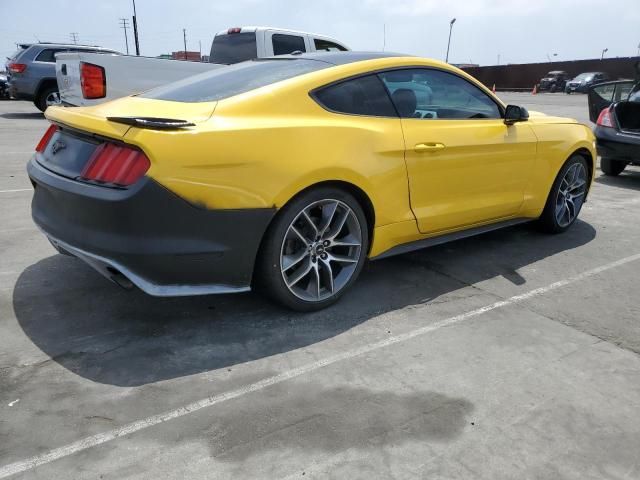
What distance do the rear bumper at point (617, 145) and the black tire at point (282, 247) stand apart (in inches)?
226

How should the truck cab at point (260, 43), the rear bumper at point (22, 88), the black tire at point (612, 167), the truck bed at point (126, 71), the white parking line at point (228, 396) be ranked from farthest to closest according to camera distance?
the rear bumper at point (22, 88), the truck cab at point (260, 43), the black tire at point (612, 167), the truck bed at point (126, 71), the white parking line at point (228, 396)

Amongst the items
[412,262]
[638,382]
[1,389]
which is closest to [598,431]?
[638,382]

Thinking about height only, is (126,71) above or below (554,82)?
above

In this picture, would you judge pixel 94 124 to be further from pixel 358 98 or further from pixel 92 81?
pixel 92 81

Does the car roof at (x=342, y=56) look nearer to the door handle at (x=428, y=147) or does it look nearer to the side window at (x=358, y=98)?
the side window at (x=358, y=98)

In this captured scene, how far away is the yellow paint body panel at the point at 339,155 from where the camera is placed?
280cm

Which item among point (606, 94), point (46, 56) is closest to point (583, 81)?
point (606, 94)

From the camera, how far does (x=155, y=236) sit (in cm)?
277

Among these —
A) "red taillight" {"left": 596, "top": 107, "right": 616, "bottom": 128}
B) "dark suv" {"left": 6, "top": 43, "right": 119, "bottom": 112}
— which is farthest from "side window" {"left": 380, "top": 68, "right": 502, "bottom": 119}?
"dark suv" {"left": 6, "top": 43, "right": 119, "bottom": 112}

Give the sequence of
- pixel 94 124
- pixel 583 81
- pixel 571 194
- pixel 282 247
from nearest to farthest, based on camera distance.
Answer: pixel 94 124 < pixel 282 247 < pixel 571 194 < pixel 583 81

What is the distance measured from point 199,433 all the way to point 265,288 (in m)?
1.11

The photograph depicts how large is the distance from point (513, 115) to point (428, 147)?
1.10 m

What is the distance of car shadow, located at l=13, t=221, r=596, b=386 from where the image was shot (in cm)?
286

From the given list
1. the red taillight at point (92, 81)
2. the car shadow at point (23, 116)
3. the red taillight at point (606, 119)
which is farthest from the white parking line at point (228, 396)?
the car shadow at point (23, 116)
